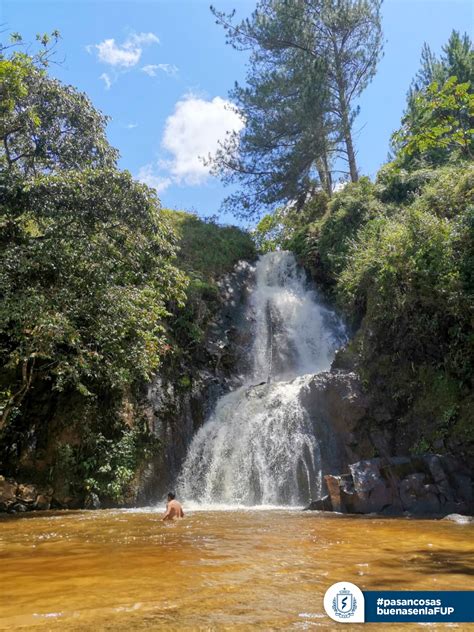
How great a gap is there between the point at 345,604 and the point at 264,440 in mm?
10294

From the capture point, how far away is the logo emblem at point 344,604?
3.42 meters

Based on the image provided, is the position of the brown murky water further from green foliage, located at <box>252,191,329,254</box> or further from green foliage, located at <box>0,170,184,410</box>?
green foliage, located at <box>252,191,329,254</box>

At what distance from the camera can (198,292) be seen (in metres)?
19.4

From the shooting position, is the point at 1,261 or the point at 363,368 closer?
the point at 1,261

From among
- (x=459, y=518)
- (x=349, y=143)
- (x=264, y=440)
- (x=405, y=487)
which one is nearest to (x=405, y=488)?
(x=405, y=487)

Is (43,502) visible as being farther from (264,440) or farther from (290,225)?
(290,225)

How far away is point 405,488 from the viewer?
379 inches

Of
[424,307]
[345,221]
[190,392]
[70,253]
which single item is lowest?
[190,392]

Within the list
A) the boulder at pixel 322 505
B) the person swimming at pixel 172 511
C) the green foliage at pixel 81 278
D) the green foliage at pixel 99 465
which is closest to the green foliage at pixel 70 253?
the green foliage at pixel 81 278

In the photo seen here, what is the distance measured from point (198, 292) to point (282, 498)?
9.07 meters

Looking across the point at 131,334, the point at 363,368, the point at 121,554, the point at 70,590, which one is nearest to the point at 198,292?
the point at 131,334

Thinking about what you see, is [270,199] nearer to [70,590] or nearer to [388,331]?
[388,331]

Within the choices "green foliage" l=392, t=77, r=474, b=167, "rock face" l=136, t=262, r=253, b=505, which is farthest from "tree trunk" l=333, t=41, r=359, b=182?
"green foliage" l=392, t=77, r=474, b=167

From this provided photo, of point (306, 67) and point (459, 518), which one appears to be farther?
point (306, 67)
